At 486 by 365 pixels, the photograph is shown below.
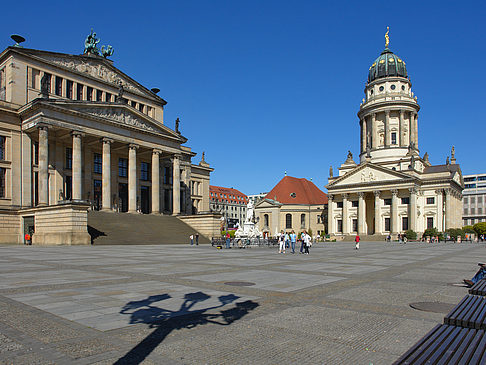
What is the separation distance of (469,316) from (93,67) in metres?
62.3

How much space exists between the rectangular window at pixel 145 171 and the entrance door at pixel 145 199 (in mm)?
1514

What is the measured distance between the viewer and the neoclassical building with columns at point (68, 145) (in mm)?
45125

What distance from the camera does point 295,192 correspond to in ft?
362

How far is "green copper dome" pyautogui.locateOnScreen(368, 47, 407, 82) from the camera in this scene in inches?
3917

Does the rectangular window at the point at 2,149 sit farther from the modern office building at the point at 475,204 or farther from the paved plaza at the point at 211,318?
the modern office building at the point at 475,204

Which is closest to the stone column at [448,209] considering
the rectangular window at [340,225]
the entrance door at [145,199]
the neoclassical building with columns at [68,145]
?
the rectangular window at [340,225]

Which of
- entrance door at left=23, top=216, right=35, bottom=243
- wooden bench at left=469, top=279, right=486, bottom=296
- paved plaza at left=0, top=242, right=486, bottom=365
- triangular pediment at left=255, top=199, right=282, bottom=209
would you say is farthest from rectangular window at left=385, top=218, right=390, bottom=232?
wooden bench at left=469, top=279, right=486, bottom=296

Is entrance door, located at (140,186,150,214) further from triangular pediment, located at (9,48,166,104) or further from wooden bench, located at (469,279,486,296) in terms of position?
wooden bench, located at (469,279,486,296)

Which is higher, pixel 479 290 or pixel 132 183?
pixel 132 183

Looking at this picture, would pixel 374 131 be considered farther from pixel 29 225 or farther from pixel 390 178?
pixel 29 225

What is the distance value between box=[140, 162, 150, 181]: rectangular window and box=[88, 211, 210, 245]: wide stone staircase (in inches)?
433

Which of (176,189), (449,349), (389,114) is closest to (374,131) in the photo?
(389,114)

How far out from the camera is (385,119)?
96.8 metres

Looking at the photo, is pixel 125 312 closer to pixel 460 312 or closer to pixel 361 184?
pixel 460 312
